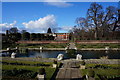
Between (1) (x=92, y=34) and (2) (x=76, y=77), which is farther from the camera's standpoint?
(1) (x=92, y=34)

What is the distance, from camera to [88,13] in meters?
41.9

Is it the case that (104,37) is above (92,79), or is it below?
above

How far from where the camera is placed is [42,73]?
959 cm

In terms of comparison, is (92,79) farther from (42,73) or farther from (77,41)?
(77,41)

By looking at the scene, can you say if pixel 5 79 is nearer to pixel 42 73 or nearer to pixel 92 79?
pixel 42 73

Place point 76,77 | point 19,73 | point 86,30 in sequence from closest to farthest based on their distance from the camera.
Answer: point 76,77 < point 19,73 < point 86,30

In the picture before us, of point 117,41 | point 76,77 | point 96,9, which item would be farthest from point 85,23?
point 76,77

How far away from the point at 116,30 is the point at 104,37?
500 centimetres

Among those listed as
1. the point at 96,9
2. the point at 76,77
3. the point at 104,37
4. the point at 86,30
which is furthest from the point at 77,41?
the point at 76,77

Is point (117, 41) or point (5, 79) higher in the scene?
point (117, 41)

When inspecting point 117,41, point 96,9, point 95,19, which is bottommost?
point 117,41

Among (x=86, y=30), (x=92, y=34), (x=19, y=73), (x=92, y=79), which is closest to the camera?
(x=92, y=79)

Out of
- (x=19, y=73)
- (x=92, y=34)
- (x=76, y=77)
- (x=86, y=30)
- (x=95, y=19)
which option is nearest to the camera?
(x=76, y=77)

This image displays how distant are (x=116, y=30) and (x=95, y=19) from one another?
30.2 ft
